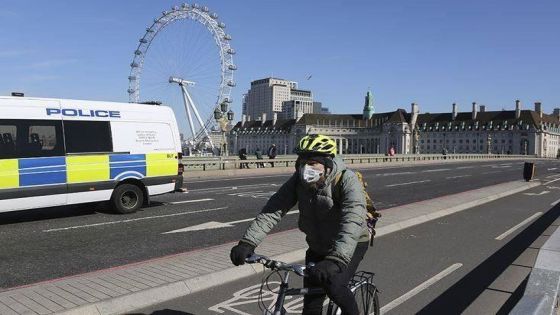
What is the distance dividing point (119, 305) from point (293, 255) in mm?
3263

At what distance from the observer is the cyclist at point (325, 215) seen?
3.42m

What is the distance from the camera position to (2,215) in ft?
40.0

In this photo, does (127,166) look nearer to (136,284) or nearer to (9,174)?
(9,174)

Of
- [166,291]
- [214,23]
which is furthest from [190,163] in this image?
[214,23]

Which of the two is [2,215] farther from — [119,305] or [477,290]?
[477,290]

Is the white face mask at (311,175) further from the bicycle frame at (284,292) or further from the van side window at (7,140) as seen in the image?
the van side window at (7,140)

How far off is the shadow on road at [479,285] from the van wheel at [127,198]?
8215mm

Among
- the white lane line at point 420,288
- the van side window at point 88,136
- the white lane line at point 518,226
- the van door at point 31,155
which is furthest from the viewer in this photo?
the van side window at point 88,136

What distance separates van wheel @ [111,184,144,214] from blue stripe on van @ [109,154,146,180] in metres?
0.29

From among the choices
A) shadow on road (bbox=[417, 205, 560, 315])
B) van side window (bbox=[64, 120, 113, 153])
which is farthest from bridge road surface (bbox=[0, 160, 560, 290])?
shadow on road (bbox=[417, 205, 560, 315])

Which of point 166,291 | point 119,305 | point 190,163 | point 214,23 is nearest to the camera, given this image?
point 119,305

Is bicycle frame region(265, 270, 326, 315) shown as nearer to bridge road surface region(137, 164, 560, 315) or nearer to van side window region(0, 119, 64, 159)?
bridge road surface region(137, 164, 560, 315)

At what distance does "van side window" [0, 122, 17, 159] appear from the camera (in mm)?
10656

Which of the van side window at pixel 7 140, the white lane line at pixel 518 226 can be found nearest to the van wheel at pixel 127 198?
the van side window at pixel 7 140
